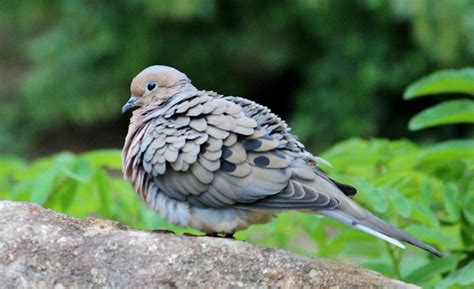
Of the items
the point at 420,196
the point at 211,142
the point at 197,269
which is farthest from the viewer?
the point at 420,196

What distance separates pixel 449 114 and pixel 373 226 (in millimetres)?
1291

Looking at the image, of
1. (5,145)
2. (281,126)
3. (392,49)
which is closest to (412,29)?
(392,49)

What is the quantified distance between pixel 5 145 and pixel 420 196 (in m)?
7.18

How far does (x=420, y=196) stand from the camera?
14.7 feet

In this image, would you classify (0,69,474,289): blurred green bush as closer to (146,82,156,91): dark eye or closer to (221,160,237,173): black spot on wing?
(146,82,156,91): dark eye

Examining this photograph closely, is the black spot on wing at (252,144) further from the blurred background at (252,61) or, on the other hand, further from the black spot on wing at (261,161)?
the blurred background at (252,61)

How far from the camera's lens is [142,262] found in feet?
11.0

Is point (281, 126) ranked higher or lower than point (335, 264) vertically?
higher

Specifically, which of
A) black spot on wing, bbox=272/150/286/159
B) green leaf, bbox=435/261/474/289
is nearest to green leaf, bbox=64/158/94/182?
black spot on wing, bbox=272/150/286/159

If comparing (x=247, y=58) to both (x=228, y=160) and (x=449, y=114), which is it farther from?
(x=228, y=160)

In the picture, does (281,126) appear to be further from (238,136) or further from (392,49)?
(392,49)

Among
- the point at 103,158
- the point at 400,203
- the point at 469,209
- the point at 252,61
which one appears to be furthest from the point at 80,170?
the point at 252,61

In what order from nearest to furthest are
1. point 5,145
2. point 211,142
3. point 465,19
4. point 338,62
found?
point 211,142, point 465,19, point 338,62, point 5,145

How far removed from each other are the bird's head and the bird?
29 centimetres
